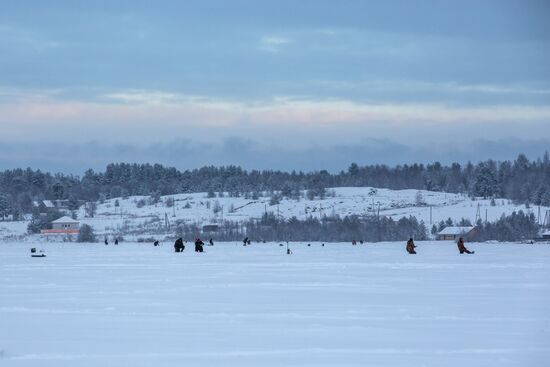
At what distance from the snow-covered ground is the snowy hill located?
12075 cm

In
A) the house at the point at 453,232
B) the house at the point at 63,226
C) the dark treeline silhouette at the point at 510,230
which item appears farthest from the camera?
the house at the point at 63,226

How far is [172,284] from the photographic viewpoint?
21.4 meters

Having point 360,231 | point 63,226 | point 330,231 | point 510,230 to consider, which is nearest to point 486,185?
point 330,231

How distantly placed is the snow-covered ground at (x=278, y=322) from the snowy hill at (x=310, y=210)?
121m

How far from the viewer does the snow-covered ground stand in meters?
10.6

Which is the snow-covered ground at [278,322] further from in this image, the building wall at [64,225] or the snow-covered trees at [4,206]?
the snow-covered trees at [4,206]

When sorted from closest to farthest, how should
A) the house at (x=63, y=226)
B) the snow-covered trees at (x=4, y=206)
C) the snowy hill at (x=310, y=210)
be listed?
1. the house at (x=63, y=226)
2. the snowy hill at (x=310, y=210)
3. the snow-covered trees at (x=4, y=206)

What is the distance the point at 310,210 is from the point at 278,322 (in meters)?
158

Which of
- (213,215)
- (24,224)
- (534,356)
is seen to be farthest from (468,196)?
(534,356)

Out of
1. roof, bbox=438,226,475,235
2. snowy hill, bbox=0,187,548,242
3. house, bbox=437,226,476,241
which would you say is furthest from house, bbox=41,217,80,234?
roof, bbox=438,226,475,235

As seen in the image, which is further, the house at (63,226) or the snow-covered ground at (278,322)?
the house at (63,226)

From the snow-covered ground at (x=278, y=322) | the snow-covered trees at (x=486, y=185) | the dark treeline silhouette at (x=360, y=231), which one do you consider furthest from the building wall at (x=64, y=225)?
the snow-covered ground at (x=278, y=322)

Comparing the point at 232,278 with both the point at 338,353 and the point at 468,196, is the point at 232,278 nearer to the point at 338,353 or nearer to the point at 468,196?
the point at 338,353

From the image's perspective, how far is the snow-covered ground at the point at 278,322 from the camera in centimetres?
1062
